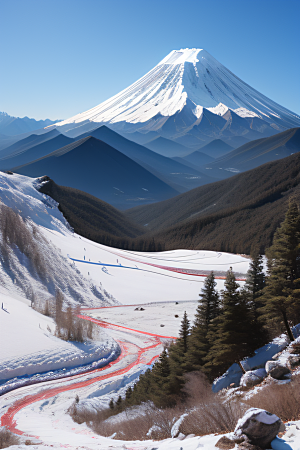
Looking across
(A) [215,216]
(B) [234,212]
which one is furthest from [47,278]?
(B) [234,212]

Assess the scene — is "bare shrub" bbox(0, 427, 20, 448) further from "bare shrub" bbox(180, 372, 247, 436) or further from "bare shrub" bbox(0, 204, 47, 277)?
"bare shrub" bbox(0, 204, 47, 277)

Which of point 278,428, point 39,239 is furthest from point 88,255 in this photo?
point 278,428

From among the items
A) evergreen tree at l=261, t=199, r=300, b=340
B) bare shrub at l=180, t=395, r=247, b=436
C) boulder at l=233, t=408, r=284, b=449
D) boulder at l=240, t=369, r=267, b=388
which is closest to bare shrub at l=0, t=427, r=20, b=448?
bare shrub at l=180, t=395, r=247, b=436

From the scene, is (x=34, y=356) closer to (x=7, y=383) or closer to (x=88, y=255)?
(x=7, y=383)

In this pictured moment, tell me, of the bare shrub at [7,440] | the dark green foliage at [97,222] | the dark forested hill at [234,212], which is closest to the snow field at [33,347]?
the bare shrub at [7,440]

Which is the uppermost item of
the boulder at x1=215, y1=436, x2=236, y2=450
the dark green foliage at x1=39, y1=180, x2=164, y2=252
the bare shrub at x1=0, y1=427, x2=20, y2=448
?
the dark green foliage at x1=39, y1=180, x2=164, y2=252

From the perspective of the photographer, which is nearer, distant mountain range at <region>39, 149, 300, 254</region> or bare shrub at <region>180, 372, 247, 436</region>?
bare shrub at <region>180, 372, 247, 436</region>

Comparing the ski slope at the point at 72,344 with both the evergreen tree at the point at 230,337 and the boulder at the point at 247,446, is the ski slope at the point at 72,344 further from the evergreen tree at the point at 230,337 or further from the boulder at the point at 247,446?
the evergreen tree at the point at 230,337
